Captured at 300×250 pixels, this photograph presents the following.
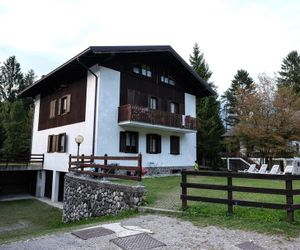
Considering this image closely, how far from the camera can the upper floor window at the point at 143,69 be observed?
1783 cm

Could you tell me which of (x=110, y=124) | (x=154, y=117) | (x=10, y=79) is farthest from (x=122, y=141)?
(x=10, y=79)

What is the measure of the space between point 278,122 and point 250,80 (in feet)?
88.0

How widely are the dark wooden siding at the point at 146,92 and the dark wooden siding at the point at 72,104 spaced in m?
2.56

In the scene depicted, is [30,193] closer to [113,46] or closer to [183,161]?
[183,161]

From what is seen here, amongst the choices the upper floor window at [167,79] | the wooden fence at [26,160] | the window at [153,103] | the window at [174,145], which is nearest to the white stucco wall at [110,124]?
the window at [174,145]

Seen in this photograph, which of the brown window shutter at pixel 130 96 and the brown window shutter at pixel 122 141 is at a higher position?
the brown window shutter at pixel 130 96

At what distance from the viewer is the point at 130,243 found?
196 inches

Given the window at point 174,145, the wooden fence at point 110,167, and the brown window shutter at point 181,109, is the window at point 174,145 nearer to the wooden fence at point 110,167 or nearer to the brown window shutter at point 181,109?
the brown window shutter at point 181,109

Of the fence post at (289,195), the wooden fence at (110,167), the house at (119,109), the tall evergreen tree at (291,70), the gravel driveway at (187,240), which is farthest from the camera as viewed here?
the tall evergreen tree at (291,70)

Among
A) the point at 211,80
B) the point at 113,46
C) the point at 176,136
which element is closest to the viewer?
the point at 113,46

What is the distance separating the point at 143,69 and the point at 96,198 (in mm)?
10804

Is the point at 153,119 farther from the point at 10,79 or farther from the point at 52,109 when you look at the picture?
the point at 10,79

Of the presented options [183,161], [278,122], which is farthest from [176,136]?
[278,122]

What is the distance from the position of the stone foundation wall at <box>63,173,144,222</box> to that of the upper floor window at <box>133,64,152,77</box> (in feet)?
27.9
